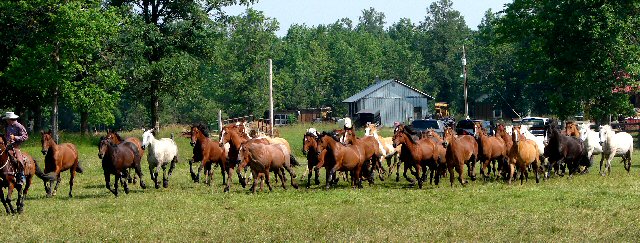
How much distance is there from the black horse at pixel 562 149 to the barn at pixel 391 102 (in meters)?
70.1

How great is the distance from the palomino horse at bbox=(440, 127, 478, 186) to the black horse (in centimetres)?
288

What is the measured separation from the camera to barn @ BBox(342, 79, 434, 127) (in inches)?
4013

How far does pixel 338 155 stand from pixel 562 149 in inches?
313

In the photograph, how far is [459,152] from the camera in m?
27.3

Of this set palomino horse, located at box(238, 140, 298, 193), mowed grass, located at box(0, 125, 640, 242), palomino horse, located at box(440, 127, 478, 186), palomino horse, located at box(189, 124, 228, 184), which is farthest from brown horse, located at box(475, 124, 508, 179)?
palomino horse, located at box(189, 124, 228, 184)

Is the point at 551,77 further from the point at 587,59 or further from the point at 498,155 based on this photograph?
the point at 498,155

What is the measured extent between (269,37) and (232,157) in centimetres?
8824

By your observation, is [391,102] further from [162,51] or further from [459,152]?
[459,152]

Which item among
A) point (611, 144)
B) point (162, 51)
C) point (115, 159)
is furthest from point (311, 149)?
point (162, 51)

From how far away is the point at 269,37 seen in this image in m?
115

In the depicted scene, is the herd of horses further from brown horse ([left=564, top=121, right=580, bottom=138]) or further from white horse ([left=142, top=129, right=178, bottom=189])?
brown horse ([left=564, top=121, right=580, bottom=138])

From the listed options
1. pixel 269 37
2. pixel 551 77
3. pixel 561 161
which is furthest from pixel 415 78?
pixel 561 161

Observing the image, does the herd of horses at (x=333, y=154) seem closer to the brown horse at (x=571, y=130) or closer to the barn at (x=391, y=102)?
the brown horse at (x=571, y=130)

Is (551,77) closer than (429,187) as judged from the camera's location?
No
